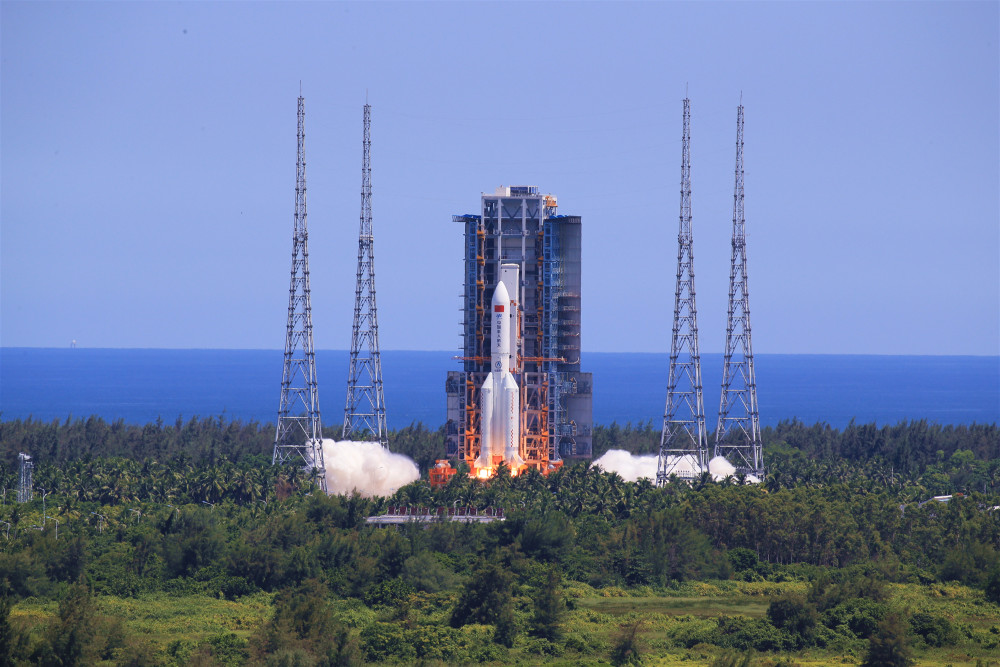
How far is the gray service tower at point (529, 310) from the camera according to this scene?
98188 mm

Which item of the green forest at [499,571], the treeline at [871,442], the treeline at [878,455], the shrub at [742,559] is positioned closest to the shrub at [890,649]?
the green forest at [499,571]

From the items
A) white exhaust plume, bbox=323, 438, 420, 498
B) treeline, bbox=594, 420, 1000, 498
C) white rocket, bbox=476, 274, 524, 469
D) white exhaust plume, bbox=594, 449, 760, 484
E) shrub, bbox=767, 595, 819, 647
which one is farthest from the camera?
treeline, bbox=594, 420, 1000, 498

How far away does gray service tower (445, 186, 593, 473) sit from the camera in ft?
322

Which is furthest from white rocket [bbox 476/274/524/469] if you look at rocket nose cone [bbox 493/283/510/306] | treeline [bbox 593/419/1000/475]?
treeline [bbox 593/419/1000/475]

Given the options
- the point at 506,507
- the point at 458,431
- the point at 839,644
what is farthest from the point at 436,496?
the point at 839,644

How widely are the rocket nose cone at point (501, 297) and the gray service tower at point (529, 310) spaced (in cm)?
309

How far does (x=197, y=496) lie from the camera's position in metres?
94.7

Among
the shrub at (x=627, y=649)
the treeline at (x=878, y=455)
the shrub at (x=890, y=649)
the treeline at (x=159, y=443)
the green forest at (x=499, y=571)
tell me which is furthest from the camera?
the treeline at (x=159, y=443)

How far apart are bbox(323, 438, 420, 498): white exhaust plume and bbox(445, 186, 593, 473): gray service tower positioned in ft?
15.3

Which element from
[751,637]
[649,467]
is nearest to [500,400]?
[649,467]

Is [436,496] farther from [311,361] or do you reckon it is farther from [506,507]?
[311,361]

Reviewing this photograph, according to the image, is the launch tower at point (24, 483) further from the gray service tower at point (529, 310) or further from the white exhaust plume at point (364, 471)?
the gray service tower at point (529, 310)

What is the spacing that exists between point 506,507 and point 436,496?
4902 millimetres

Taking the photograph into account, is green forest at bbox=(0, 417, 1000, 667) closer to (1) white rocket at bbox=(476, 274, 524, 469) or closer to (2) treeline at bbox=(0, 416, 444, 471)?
(1) white rocket at bbox=(476, 274, 524, 469)
